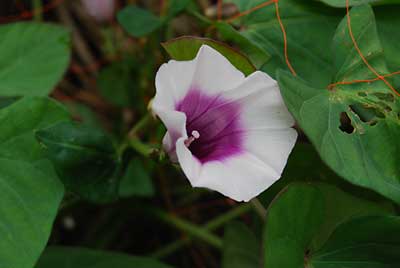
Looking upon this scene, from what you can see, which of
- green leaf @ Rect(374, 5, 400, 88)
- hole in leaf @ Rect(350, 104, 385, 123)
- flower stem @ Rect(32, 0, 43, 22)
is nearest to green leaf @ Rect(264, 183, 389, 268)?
hole in leaf @ Rect(350, 104, 385, 123)

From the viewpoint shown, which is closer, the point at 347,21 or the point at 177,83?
the point at 177,83

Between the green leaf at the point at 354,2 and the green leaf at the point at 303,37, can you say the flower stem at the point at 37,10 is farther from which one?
the green leaf at the point at 354,2

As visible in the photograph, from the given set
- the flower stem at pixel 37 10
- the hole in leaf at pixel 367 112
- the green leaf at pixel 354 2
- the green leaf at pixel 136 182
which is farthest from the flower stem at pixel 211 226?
the flower stem at pixel 37 10

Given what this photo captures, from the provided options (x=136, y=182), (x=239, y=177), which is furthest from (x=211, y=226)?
(x=239, y=177)

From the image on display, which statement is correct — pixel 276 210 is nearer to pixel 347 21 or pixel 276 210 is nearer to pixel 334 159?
pixel 334 159

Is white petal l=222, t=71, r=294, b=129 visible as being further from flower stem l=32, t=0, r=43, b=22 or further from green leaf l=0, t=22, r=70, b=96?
flower stem l=32, t=0, r=43, b=22

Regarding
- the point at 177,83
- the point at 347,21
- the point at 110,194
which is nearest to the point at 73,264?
the point at 110,194

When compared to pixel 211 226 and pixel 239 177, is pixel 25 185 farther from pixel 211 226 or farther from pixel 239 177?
pixel 211 226
